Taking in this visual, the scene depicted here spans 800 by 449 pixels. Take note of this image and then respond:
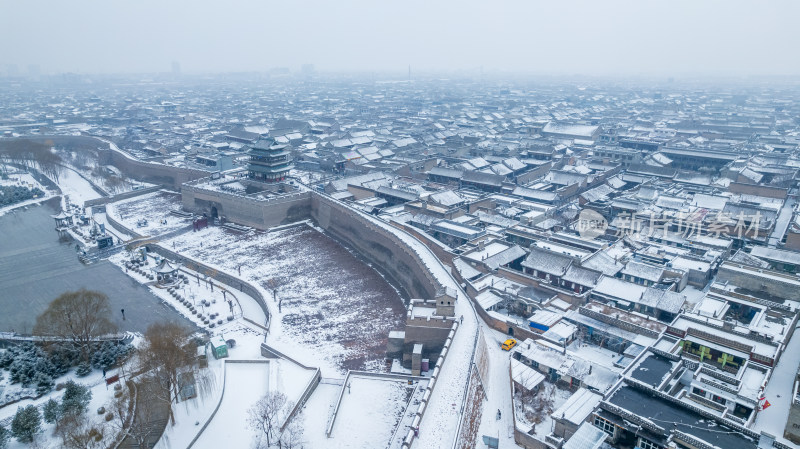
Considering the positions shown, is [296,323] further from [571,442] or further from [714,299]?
[714,299]

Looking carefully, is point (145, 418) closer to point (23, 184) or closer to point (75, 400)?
point (75, 400)

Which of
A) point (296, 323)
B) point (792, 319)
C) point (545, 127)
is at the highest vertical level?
point (545, 127)

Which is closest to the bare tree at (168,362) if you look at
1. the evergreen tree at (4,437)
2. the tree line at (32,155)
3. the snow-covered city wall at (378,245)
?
the evergreen tree at (4,437)

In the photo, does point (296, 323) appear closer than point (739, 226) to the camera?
Yes

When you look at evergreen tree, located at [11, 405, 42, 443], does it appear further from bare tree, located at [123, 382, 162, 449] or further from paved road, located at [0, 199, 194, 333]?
paved road, located at [0, 199, 194, 333]

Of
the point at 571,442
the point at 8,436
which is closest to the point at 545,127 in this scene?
the point at 571,442

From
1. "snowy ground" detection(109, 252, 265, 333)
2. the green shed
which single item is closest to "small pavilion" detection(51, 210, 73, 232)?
"snowy ground" detection(109, 252, 265, 333)
